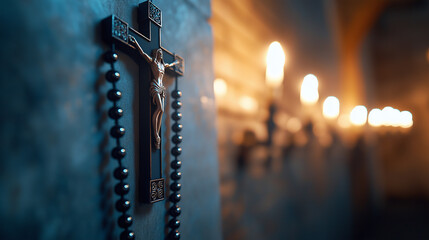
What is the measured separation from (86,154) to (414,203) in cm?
772

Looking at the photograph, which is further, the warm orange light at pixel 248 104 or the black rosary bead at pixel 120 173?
the warm orange light at pixel 248 104

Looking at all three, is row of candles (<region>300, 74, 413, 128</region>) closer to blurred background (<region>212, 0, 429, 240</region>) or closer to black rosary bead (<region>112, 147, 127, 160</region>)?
blurred background (<region>212, 0, 429, 240</region>)

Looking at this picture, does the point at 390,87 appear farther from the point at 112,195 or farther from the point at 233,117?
the point at 112,195

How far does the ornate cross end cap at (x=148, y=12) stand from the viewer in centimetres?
66

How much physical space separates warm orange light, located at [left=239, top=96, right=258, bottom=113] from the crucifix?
837mm

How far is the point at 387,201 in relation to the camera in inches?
258

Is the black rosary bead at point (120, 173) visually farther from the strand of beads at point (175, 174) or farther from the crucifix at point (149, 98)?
the strand of beads at point (175, 174)

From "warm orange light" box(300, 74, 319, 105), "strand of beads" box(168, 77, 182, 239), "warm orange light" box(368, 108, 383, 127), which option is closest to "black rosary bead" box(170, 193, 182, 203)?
"strand of beads" box(168, 77, 182, 239)

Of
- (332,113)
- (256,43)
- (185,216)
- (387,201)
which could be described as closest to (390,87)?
(387,201)

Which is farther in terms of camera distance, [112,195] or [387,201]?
[387,201]

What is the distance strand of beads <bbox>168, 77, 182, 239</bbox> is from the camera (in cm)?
71

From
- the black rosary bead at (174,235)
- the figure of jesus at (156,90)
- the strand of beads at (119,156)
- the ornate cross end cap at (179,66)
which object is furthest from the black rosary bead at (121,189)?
the ornate cross end cap at (179,66)

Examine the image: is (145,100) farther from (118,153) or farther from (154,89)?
(118,153)

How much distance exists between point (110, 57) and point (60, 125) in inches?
6.6
